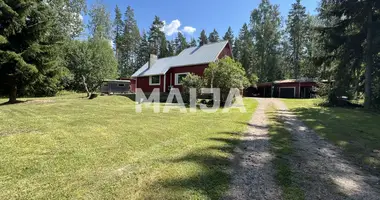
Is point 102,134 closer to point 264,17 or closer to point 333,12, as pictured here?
point 333,12

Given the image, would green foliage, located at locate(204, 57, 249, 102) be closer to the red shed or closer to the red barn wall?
the red barn wall

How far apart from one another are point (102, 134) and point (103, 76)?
26040 millimetres

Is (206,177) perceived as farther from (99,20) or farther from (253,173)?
(99,20)

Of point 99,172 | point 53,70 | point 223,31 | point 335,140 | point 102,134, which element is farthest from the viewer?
point 223,31

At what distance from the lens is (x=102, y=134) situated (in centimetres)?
583

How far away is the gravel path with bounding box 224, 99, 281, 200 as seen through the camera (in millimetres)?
3139

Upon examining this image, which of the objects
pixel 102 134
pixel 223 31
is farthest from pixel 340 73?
pixel 223 31

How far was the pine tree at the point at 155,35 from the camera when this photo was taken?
50844mm

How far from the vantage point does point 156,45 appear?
51.3 m

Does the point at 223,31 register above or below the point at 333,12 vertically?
above

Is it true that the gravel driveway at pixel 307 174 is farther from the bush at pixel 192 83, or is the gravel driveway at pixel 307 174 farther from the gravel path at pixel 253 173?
the bush at pixel 192 83

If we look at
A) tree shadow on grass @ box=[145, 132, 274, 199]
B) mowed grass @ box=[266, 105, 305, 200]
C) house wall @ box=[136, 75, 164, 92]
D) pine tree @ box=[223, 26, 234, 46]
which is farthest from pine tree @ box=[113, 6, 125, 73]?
tree shadow on grass @ box=[145, 132, 274, 199]

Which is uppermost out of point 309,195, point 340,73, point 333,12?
point 333,12

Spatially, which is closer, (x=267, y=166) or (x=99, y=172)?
(x=99, y=172)
